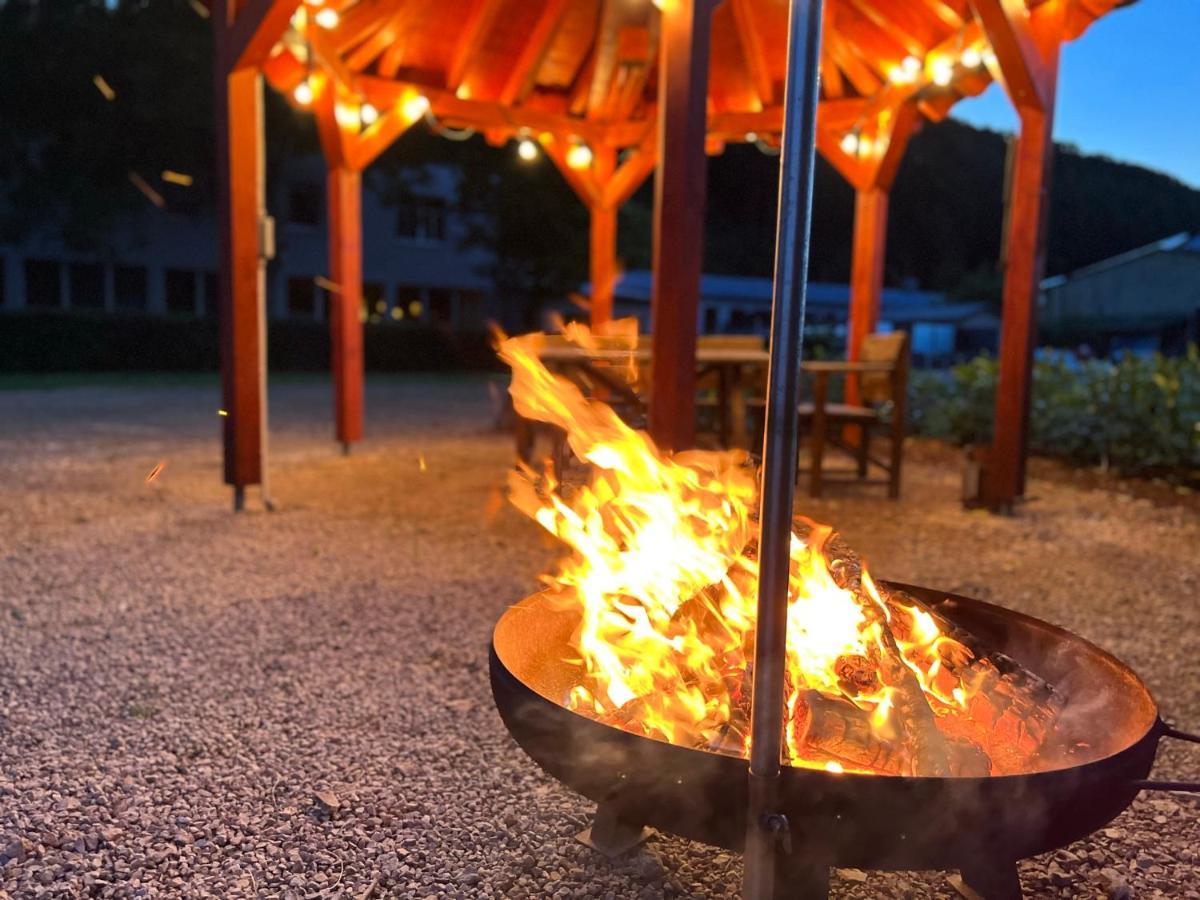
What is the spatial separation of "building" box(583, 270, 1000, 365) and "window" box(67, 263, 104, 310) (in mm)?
13119

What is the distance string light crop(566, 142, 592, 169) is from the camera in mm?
9070

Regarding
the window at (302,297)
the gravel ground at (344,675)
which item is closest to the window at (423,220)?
the window at (302,297)

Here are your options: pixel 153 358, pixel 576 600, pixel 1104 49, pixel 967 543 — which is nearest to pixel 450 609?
pixel 576 600

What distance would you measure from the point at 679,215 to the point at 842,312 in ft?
93.5

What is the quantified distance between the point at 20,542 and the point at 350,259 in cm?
389

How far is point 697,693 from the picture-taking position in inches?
71.9

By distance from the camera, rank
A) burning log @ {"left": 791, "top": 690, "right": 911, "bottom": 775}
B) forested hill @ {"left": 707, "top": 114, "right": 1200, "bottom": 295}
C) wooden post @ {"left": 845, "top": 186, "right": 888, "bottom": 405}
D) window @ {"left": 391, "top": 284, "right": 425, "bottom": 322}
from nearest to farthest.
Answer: burning log @ {"left": 791, "top": 690, "right": 911, "bottom": 775}
wooden post @ {"left": 845, "top": 186, "right": 888, "bottom": 405}
window @ {"left": 391, "top": 284, "right": 425, "bottom": 322}
forested hill @ {"left": 707, "top": 114, "right": 1200, "bottom": 295}

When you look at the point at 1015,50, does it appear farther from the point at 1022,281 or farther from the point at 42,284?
the point at 42,284

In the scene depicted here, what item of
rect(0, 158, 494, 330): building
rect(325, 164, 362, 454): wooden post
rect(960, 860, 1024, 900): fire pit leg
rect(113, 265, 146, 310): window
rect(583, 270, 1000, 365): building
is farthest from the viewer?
rect(583, 270, 1000, 365): building

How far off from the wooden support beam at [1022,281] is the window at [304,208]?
23.5 meters

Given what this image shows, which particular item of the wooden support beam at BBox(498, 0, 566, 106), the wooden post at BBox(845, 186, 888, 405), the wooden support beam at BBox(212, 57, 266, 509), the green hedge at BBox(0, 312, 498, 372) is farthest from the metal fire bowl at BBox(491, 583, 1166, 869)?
the green hedge at BBox(0, 312, 498, 372)

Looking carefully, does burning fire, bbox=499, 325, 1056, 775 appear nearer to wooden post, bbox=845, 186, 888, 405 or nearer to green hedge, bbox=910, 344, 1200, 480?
green hedge, bbox=910, 344, 1200, 480

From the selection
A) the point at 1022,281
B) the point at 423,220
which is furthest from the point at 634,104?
the point at 423,220

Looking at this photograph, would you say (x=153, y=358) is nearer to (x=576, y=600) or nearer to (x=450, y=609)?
(x=450, y=609)
